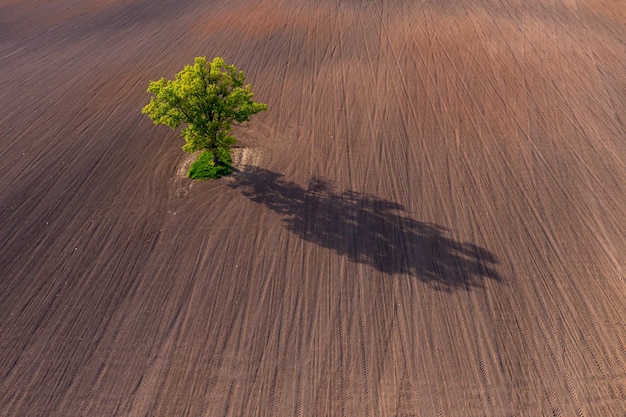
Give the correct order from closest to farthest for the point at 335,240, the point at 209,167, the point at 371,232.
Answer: the point at 335,240, the point at 371,232, the point at 209,167

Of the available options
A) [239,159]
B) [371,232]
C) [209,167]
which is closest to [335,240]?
[371,232]

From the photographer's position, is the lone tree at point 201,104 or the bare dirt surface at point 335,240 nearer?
the bare dirt surface at point 335,240

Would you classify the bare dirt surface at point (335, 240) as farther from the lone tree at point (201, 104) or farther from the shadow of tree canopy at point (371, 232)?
the lone tree at point (201, 104)

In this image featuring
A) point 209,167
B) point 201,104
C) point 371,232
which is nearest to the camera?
point 371,232

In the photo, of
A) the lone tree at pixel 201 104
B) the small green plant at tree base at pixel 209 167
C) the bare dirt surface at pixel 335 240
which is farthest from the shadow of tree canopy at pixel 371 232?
the lone tree at pixel 201 104

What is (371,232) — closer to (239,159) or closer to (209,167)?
(239,159)

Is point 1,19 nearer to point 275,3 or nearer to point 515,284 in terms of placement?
point 275,3

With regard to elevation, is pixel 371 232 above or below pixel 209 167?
below

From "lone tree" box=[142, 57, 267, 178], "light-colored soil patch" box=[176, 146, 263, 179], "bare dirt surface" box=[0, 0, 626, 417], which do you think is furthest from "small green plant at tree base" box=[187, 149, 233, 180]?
"lone tree" box=[142, 57, 267, 178]
